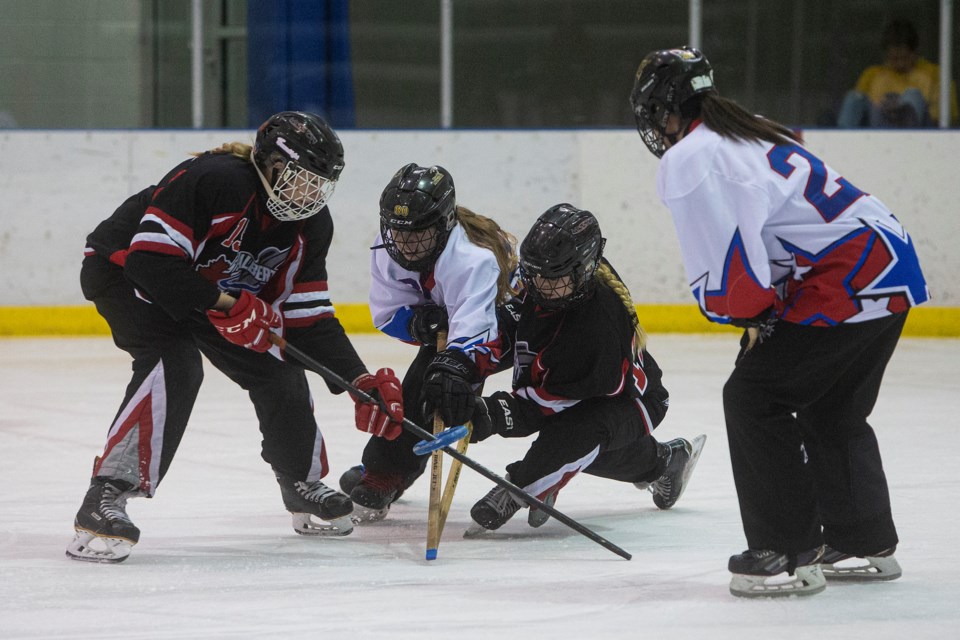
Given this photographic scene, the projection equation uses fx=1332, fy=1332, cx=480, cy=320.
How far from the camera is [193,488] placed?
3.36 metres

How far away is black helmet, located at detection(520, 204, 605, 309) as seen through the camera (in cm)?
281

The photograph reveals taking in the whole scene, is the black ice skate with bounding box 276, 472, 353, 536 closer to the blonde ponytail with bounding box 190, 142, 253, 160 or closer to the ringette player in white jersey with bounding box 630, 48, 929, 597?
the blonde ponytail with bounding box 190, 142, 253, 160

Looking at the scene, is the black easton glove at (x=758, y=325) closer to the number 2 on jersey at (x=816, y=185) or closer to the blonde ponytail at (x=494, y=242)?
the number 2 on jersey at (x=816, y=185)

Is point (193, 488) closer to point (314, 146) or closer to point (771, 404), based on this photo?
point (314, 146)

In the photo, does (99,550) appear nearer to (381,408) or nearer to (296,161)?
(381,408)

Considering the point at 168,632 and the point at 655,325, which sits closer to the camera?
the point at 168,632

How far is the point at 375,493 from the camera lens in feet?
9.89

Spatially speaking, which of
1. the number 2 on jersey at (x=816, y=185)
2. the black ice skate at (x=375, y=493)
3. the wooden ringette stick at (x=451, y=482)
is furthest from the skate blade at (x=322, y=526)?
the number 2 on jersey at (x=816, y=185)

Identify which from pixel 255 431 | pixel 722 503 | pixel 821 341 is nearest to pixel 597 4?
pixel 255 431

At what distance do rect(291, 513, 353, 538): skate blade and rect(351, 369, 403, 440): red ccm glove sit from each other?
256 millimetres

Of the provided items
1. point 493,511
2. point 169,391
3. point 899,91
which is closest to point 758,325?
point 493,511

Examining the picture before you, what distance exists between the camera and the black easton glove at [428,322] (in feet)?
9.95

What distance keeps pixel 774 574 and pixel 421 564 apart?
696mm

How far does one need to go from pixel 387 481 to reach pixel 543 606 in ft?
2.65
